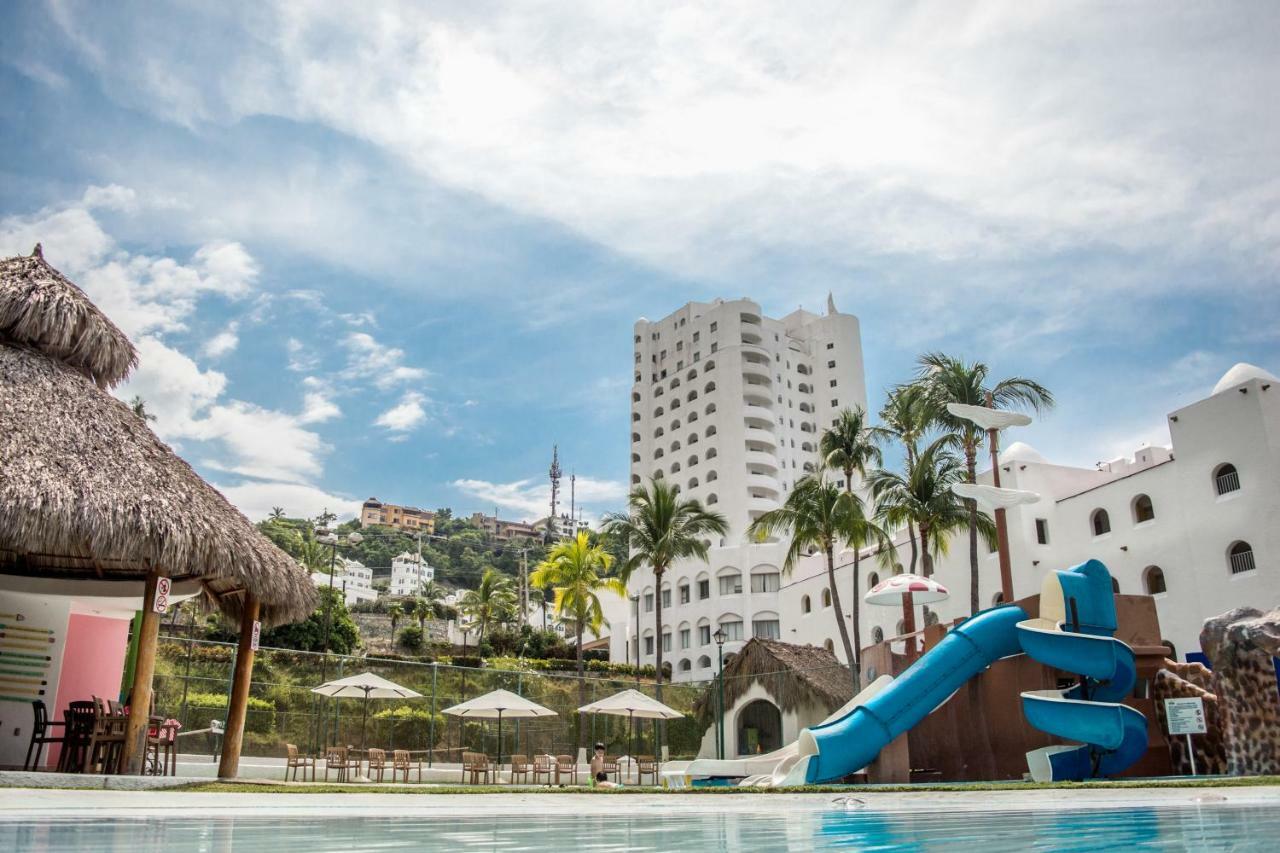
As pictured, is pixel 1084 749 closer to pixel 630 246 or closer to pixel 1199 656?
pixel 1199 656

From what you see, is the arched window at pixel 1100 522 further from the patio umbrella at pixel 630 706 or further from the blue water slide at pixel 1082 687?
the patio umbrella at pixel 630 706

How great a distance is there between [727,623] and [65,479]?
52066 mm

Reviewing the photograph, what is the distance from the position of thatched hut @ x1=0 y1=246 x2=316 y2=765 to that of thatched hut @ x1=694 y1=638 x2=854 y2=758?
1581 centimetres

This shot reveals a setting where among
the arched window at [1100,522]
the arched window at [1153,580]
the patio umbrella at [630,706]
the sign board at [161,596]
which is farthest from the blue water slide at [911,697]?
the arched window at [1100,522]

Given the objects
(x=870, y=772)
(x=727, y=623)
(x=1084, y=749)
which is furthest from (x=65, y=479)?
(x=727, y=623)

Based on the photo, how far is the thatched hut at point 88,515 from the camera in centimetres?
1230

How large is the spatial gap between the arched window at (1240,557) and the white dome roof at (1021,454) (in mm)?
9049

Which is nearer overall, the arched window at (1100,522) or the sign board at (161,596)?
the sign board at (161,596)

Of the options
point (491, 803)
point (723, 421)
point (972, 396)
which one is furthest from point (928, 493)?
point (723, 421)

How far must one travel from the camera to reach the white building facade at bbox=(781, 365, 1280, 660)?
2591 cm

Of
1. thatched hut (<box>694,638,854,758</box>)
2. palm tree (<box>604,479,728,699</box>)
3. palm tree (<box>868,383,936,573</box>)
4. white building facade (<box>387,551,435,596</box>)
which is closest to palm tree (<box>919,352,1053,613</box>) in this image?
palm tree (<box>868,383,936,573</box>)

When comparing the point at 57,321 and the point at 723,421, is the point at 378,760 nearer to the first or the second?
the point at 57,321

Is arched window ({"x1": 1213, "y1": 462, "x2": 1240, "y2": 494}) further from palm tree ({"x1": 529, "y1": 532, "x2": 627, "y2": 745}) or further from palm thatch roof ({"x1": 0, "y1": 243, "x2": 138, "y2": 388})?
palm thatch roof ({"x1": 0, "y1": 243, "x2": 138, "y2": 388})

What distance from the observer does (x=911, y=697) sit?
17891mm
